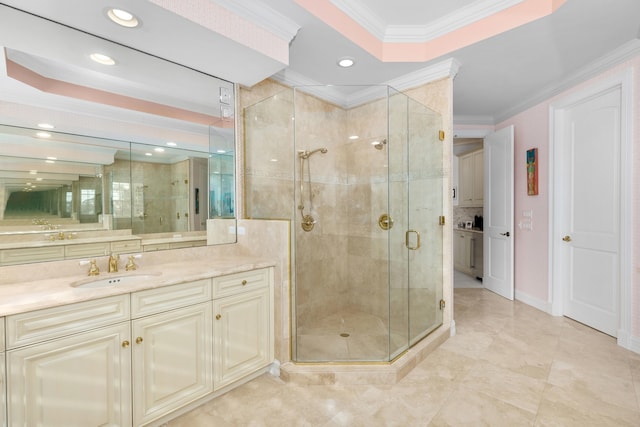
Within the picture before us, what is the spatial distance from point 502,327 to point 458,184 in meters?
3.61

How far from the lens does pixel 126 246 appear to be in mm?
1938

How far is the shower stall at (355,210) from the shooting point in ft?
8.23

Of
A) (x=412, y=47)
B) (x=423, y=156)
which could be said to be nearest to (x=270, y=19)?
(x=412, y=47)

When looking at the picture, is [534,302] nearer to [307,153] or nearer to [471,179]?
[471,179]

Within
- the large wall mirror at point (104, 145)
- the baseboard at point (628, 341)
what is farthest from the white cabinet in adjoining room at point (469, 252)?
the large wall mirror at point (104, 145)

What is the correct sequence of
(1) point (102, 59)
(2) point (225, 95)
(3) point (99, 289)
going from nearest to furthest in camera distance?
(3) point (99, 289), (1) point (102, 59), (2) point (225, 95)

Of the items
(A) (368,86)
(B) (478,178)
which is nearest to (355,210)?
(A) (368,86)

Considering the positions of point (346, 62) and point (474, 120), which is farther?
point (474, 120)

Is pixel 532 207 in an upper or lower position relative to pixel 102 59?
lower

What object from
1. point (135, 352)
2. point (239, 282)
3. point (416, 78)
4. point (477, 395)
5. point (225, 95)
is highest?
point (416, 78)

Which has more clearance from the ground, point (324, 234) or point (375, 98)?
point (375, 98)

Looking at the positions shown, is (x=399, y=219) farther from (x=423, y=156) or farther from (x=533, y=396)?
(x=533, y=396)

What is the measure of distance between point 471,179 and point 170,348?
219 inches

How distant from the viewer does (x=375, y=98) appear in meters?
3.08
